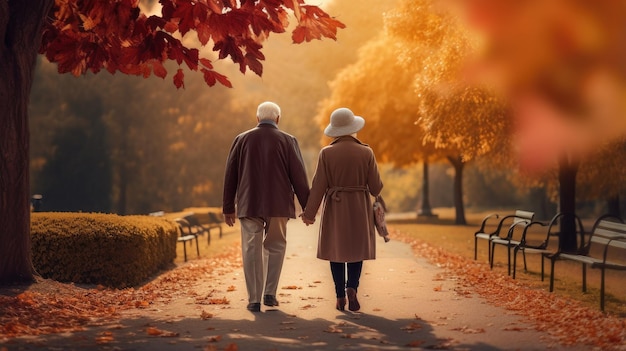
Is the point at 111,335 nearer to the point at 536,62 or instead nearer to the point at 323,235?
the point at 323,235

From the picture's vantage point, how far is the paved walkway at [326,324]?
24.8ft

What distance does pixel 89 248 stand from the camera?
1245 cm

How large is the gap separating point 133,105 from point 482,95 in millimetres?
29828

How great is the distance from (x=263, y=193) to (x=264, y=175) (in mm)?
209

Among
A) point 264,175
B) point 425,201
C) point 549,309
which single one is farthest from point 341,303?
point 425,201

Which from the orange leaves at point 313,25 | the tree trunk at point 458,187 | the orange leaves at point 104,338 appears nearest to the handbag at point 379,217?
the orange leaves at point 313,25

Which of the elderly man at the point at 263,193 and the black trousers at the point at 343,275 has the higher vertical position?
the elderly man at the point at 263,193

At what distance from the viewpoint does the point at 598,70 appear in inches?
676

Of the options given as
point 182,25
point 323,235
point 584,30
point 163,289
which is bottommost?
point 163,289

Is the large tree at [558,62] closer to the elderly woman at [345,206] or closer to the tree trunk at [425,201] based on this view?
the elderly woman at [345,206]

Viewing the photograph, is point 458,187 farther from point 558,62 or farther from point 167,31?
point 167,31

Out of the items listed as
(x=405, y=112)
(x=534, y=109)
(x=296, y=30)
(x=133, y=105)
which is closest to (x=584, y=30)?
(x=534, y=109)

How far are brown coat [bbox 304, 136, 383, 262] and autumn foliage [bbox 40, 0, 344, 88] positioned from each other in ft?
4.53

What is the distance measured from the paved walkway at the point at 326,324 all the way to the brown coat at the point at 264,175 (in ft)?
3.60
